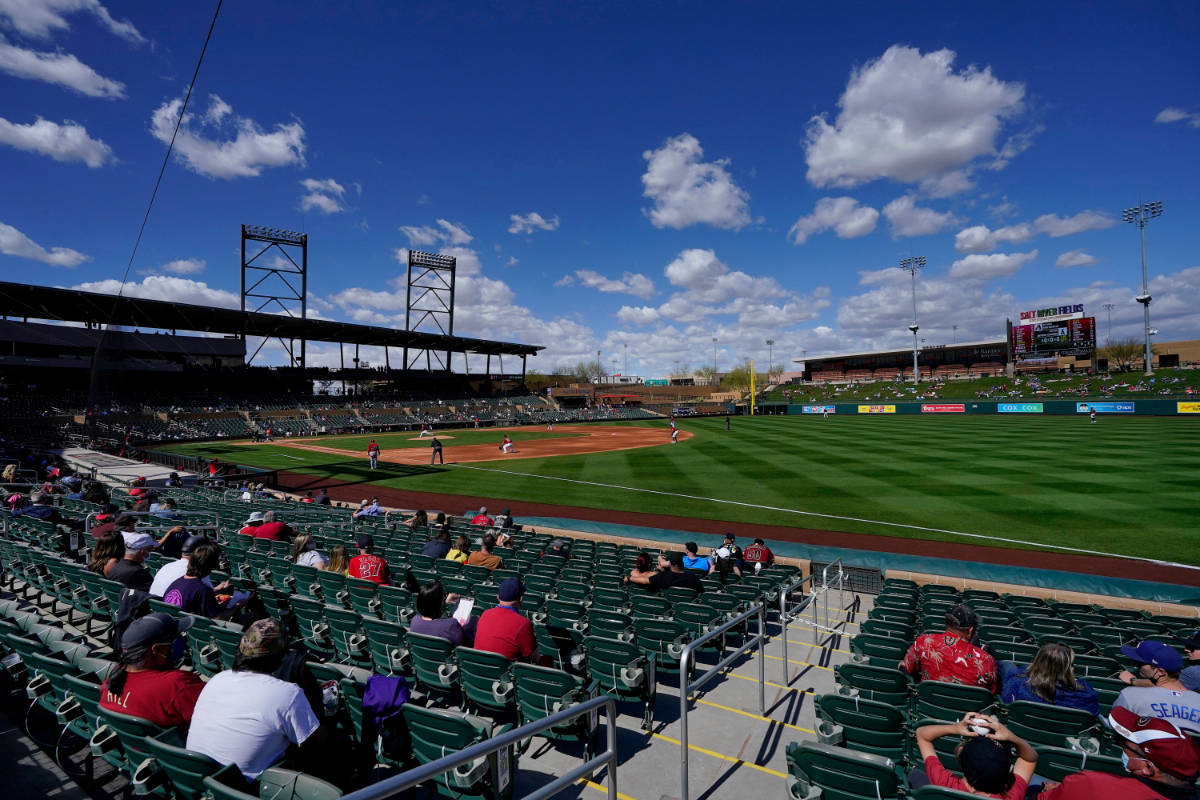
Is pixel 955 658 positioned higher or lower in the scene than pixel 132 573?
lower

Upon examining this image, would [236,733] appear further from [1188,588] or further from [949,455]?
[949,455]

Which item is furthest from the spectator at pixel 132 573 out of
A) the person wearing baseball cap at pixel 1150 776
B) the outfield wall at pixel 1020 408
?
the outfield wall at pixel 1020 408

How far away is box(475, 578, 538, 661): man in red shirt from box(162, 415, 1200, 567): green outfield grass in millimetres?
15299

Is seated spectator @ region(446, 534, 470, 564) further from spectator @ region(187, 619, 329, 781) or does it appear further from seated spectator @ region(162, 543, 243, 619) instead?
spectator @ region(187, 619, 329, 781)

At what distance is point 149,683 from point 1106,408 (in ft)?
262

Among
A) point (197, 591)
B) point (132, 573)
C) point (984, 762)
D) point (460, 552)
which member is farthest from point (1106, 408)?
point (132, 573)

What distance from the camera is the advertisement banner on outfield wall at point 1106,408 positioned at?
5828cm

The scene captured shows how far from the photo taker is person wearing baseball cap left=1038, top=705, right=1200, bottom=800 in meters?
2.81

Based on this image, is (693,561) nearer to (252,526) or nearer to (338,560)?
(338,560)

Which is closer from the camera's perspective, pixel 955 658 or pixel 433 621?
pixel 955 658

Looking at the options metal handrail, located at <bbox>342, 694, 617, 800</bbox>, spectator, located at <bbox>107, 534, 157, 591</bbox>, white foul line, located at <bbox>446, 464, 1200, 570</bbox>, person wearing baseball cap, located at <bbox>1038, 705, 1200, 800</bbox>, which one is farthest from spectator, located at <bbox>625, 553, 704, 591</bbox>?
white foul line, located at <bbox>446, 464, 1200, 570</bbox>

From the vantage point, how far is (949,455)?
3244cm

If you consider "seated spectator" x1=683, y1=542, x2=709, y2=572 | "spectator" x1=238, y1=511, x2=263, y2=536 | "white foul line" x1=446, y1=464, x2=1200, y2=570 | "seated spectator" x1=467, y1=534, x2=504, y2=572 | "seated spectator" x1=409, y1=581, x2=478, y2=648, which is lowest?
"white foul line" x1=446, y1=464, x2=1200, y2=570

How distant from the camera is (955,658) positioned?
4926 mm
